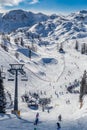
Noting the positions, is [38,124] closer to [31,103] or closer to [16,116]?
[16,116]

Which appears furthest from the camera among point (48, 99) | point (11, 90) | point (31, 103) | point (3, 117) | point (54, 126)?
point (11, 90)

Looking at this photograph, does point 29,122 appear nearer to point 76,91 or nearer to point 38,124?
point 38,124

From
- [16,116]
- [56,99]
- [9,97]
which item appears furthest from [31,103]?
[16,116]

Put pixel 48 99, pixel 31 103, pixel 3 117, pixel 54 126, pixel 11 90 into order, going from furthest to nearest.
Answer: pixel 11 90 → pixel 48 99 → pixel 31 103 → pixel 3 117 → pixel 54 126

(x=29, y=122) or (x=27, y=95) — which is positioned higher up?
(x=29, y=122)

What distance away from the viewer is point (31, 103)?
16175cm

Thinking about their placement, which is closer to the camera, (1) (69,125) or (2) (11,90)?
(1) (69,125)

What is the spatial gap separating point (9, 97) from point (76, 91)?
132 ft

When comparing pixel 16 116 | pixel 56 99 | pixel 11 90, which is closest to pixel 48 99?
pixel 56 99

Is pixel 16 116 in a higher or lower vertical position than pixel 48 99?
higher

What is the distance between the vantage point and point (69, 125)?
4747cm

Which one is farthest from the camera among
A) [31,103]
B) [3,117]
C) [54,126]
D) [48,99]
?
[48,99]

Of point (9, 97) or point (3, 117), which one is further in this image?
point (9, 97)

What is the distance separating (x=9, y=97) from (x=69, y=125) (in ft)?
A: 409
